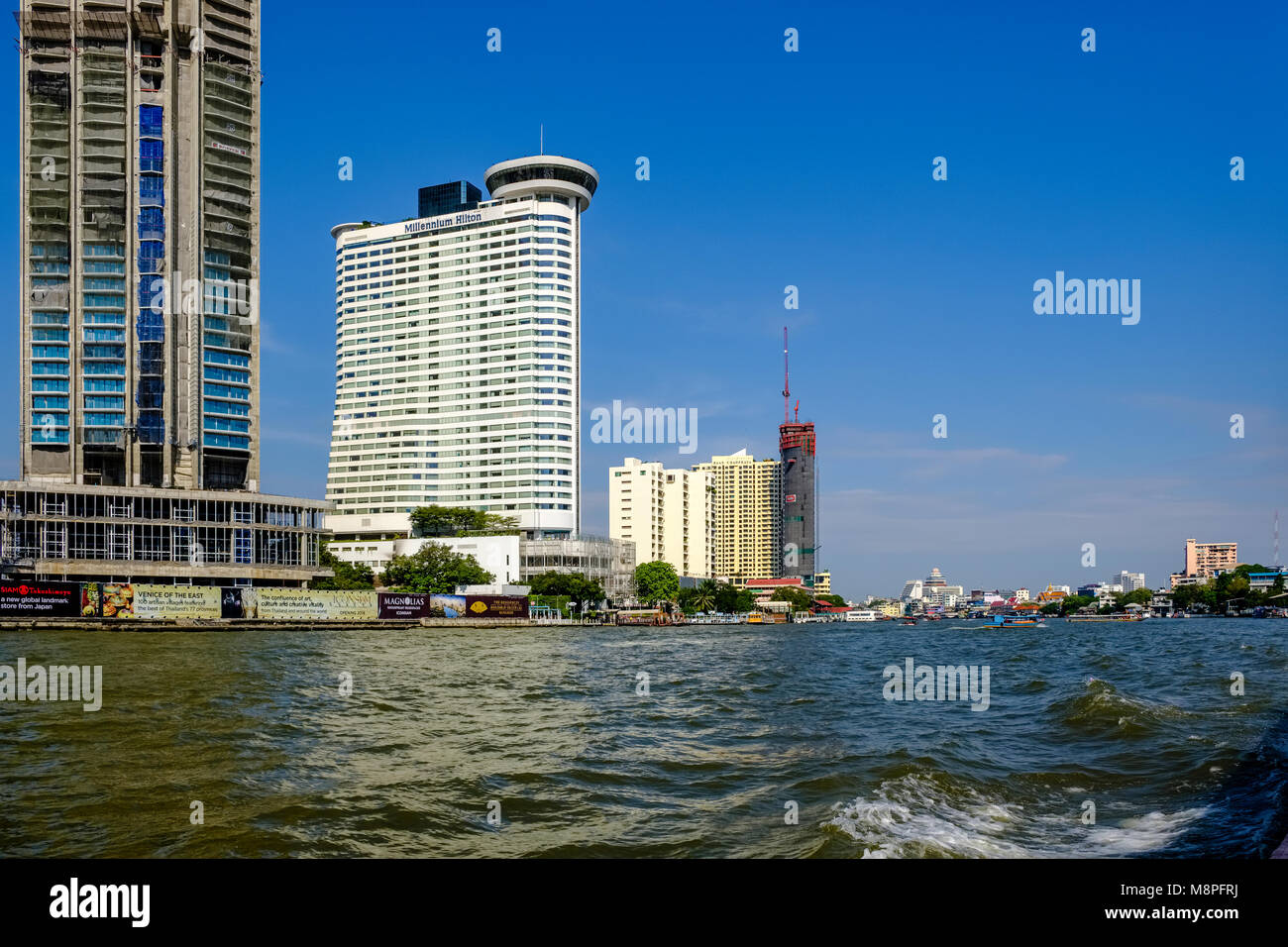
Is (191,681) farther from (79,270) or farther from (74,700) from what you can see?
(79,270)

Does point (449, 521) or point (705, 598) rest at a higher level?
point (449, 521)

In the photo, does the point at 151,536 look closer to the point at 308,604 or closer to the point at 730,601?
the point at 308,604

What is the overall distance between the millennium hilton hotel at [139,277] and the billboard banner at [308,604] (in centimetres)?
2125

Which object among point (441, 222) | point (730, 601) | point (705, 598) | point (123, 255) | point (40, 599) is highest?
point (441, 222)

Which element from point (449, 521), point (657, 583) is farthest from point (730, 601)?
point (449, 521)

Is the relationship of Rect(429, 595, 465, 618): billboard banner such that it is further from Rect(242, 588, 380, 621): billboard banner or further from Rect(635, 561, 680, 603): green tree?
Rect(635, 561, 680, 603): green tree

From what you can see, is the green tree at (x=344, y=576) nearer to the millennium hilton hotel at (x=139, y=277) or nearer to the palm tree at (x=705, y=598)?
the millennium hilton hotel at (x=139, y=277)

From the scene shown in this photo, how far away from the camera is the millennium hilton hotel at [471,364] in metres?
180

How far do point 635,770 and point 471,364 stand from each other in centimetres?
17530

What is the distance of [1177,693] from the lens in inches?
1313

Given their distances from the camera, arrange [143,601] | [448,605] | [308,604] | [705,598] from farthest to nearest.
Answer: [705,598] → [448,605] → [308,604] → [143,601]

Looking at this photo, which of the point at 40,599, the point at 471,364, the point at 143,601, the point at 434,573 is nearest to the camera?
the point at 40,599

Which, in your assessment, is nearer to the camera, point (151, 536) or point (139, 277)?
point (151, 536)

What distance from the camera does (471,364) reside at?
617 feet
